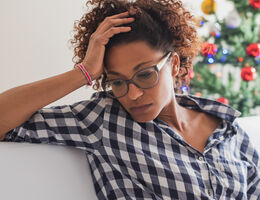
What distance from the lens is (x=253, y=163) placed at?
132 cm

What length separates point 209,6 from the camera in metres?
2.53

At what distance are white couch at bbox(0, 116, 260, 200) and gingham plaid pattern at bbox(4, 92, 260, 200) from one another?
33 millimetres

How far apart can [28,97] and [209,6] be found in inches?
76.6

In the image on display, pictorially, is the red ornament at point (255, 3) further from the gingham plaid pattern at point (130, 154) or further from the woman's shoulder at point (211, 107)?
the gingham plaid pattern at point (130, 154)

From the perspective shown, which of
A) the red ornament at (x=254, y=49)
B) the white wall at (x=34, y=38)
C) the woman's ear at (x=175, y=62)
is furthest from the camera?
the red ornament at (x=254, y=49)

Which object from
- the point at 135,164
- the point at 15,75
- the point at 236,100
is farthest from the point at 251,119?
the point at 15,75

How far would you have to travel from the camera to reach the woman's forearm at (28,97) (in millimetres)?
951

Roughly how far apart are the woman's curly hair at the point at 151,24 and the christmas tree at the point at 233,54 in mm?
1224

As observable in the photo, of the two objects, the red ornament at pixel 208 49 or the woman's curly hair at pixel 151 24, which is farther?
the red ornament at pixel 208 49

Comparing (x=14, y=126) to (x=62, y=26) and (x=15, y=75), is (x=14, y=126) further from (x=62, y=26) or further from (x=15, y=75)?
(x=62, y=26)

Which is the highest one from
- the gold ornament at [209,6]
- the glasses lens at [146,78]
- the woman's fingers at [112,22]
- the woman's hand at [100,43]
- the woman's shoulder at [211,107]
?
the woman's fingers at [112,22]

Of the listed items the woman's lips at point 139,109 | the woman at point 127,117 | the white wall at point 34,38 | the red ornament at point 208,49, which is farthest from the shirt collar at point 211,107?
the red ornament at point 208,49

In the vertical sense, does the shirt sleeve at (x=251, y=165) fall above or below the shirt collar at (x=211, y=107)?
below

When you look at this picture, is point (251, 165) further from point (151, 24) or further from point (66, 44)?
point (66, 44)
